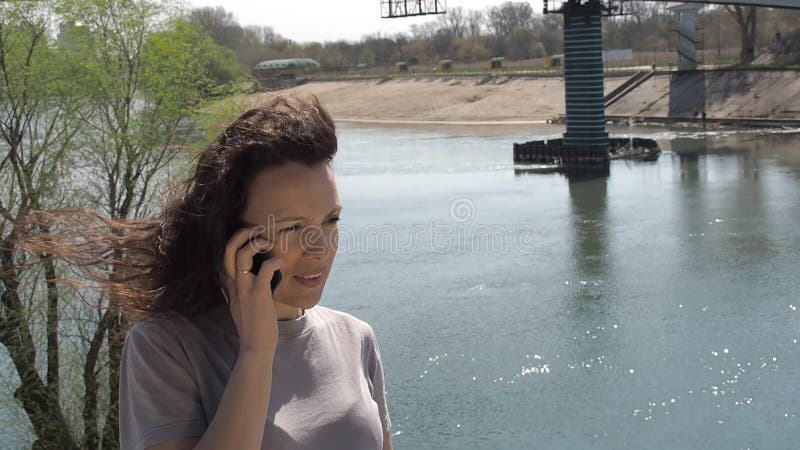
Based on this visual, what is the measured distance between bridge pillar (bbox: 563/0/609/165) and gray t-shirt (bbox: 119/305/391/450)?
74.1 ft

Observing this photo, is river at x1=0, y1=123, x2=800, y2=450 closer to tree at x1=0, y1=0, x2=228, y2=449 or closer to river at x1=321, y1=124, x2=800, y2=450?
river at x1=321, y1=124, x2=800, y2=450

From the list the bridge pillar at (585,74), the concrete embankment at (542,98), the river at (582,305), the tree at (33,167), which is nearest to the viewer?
the tree at (33,167)

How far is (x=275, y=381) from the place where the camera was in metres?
1.34

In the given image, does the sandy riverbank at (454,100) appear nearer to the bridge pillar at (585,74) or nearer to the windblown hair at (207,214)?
the bridge pillar at (585,74)

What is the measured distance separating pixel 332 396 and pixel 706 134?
1212 inches

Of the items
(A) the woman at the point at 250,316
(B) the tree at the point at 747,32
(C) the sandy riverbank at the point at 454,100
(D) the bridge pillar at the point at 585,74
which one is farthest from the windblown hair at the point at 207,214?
(B) the tree at the point at 747,32

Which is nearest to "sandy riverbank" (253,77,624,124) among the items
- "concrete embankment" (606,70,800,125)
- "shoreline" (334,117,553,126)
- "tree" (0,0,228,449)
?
"shoreline" (334,117,553,126)

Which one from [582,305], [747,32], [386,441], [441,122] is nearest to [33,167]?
[582,305]

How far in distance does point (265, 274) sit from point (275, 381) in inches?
7.0

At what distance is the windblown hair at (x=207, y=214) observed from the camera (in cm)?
131

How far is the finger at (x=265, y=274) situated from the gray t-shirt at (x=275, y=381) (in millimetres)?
113

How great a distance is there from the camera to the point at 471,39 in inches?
2876

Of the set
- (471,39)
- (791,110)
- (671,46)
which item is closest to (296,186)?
(791,110)

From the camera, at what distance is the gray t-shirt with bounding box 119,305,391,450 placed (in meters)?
1.21
